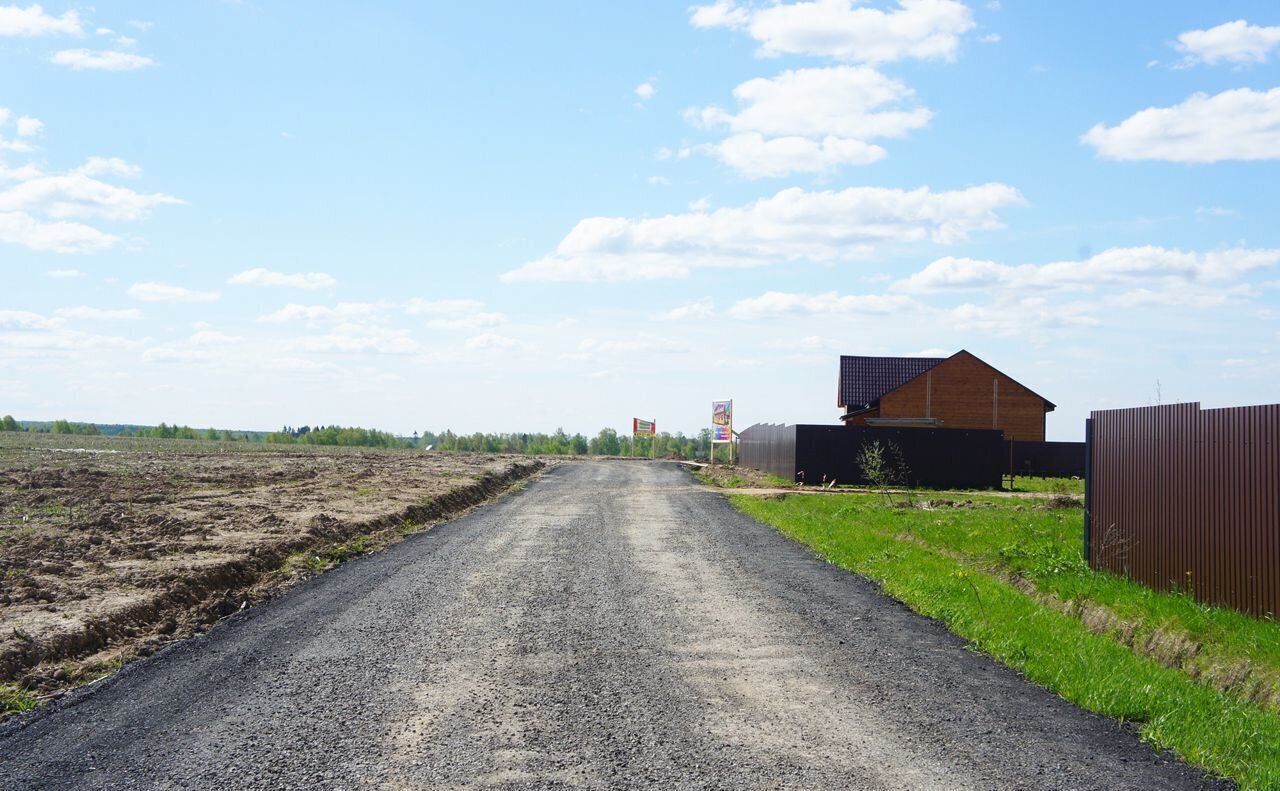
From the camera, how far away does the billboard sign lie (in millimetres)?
61281

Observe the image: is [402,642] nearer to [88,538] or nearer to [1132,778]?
[1132,778]

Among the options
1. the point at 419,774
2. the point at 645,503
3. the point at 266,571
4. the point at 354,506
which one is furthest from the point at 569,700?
the point at 645,503

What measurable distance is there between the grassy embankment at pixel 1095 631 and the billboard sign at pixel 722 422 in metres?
44.1

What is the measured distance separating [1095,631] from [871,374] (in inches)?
1817

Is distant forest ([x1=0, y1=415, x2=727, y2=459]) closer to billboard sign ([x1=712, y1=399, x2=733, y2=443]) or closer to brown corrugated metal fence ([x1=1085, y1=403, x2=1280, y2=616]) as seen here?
billboard sign ([x1=712, y1=399, x2=733, y2=443])

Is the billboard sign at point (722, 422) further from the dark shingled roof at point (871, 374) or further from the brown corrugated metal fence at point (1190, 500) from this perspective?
the brown corrugated metal fence at point (1190, 500)

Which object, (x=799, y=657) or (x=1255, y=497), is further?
(x=1255, y=497)

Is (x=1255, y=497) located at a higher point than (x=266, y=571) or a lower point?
higher

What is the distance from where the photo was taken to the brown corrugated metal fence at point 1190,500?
9.04 meters

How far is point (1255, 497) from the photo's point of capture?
9.16 m

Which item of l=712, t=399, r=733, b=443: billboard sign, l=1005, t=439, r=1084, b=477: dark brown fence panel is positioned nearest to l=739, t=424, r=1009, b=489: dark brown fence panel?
l=1005, t=439, r=1084, b=477: dark brown fence panel

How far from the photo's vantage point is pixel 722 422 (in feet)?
205

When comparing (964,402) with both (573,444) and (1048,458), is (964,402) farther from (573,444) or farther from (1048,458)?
(573,444)

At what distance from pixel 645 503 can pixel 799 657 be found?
17197 millimetres
